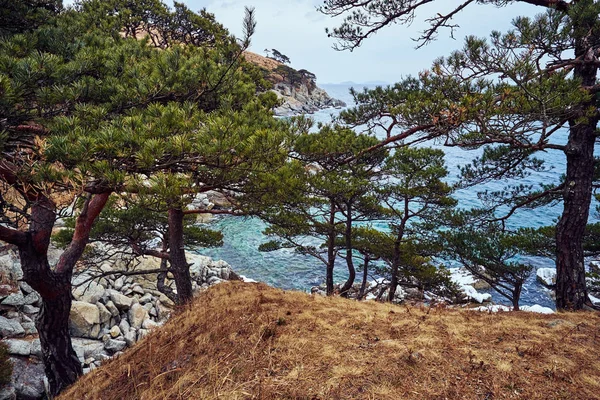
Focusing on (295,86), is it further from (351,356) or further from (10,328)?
(351,356)

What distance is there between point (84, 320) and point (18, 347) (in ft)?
4.62

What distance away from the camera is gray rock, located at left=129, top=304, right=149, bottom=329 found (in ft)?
27.4

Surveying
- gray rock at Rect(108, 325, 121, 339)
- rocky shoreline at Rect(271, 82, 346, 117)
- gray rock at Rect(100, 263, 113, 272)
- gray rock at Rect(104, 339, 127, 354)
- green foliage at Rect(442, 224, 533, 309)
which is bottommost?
gray rock at Rect(104, 339, 127, 354)

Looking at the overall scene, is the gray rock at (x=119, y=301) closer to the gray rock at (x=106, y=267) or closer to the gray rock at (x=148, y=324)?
the gray rock at (x=148, y=324)

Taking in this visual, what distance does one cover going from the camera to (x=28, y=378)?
5648 mm

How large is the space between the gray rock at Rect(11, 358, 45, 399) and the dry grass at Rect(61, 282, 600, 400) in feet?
6.83

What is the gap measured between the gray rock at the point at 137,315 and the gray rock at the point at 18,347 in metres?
2.32

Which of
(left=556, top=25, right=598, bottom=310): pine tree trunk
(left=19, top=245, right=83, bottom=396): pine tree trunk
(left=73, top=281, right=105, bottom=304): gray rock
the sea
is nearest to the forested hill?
the sea

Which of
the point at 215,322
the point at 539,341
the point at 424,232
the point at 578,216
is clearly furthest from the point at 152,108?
the point at 424,232

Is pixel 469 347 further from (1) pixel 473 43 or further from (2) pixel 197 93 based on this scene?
(2) pixel 197 93

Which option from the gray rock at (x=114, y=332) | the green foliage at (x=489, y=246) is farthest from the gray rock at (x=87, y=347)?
the green foliage at (x=489, y=246)

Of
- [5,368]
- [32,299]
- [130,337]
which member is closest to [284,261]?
[130,337]

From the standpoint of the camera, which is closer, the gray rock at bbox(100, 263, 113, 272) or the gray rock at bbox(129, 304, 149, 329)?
the gray rock at bbox(129, 304, 149, 329)

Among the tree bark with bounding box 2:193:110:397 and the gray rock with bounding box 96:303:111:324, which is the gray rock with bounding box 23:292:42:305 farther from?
the tree bark with bounding box 2:193:110:397
